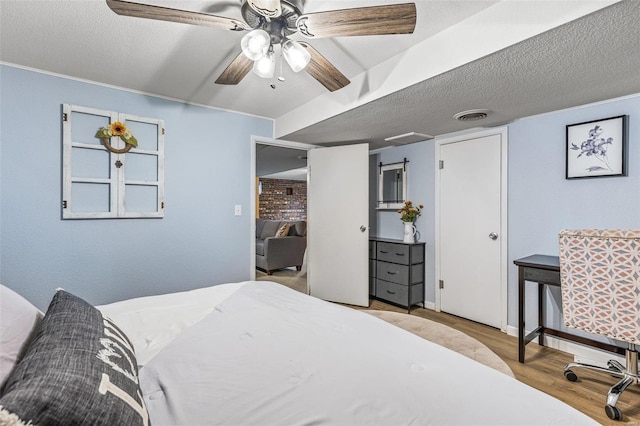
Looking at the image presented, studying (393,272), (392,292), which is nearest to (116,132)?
(393,272)

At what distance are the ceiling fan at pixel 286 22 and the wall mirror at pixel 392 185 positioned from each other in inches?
101

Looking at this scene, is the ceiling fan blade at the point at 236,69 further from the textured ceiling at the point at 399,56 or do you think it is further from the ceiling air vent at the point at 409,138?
the ceiling air vent at the point at 409,138

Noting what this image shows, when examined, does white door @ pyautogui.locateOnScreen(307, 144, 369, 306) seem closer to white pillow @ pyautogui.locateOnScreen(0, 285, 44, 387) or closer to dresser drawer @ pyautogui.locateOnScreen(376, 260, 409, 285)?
dresser drawer @ pyautogui.locateOnScreen(376, 260, 409, 285)

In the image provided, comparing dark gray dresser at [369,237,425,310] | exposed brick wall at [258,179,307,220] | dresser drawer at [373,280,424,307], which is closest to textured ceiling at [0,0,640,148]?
dark gray dresser at [369,237,425,310]

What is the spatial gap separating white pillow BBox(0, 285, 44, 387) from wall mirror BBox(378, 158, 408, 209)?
365 cm

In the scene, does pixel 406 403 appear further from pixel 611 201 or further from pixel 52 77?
pixel 52 77

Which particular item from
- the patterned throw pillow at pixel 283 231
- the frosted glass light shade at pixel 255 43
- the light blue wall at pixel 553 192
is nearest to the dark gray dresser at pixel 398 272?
the light blue wall at pixel 553 192

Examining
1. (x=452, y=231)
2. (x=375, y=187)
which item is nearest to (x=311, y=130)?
(x=375, y=187)

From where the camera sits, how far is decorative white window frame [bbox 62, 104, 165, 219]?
242 cm

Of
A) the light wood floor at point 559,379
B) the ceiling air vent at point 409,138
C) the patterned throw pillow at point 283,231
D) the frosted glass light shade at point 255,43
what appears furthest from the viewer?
the patterned throw pillow at point 283,231

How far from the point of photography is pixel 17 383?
0.56 meters

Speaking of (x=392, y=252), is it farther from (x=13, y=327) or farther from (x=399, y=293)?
(x=13, y=327)

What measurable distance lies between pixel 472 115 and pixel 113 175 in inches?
124

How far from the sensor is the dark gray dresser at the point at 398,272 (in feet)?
11.7
